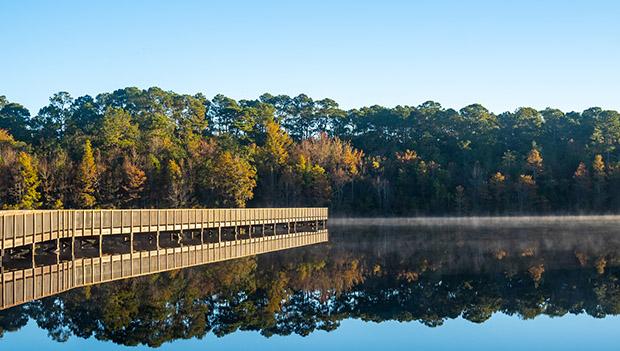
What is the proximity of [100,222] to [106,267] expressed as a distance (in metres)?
3.22

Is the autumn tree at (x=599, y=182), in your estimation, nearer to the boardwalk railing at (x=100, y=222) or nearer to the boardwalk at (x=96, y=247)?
the boardwalk at (x=96, y=247)

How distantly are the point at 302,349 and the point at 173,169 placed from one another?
55.0m

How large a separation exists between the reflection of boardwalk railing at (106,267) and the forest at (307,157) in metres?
28.9

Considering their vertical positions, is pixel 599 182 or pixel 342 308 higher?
pixel 599 182

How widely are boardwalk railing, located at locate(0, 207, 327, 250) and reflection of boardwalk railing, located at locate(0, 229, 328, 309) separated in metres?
0.98

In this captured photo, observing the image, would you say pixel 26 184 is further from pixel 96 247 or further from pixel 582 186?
pixel 582 186

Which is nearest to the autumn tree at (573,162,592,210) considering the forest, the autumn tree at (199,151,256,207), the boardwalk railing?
the forest

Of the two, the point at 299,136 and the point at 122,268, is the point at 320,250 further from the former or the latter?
the point at 299,136

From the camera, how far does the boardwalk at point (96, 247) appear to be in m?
20.6

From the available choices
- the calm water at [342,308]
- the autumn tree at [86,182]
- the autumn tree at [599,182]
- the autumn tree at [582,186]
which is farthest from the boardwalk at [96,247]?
the autumn tree at [599,182]

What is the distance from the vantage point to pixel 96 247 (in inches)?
1270

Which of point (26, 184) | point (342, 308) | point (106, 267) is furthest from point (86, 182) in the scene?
point (342, 308)

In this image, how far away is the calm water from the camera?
1472cm

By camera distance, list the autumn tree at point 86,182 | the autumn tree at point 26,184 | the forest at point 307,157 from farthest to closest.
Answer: the forest at point 307,157
the autumn tree at point 86,182
the autumn tree at point 26,184
